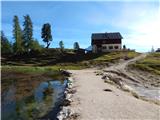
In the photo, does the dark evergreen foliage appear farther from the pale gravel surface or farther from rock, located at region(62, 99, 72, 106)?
rock, located at region(62, 99, 72, 106)

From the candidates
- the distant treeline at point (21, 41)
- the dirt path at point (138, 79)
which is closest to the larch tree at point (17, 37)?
the distant treeline at point (21, 41)

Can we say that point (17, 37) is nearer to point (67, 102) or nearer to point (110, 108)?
point (67, 102)

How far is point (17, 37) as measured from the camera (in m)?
112

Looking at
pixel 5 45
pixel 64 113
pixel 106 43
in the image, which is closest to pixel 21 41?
pixel 5 45

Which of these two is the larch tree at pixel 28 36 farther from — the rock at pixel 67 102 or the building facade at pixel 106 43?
the rock at pixel 67 102

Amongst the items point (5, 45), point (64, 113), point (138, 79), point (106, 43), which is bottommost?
point (138, 79)

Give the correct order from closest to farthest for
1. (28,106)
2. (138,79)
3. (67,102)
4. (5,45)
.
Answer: (67,102) < (28,106) < (138,79) < (5,45)

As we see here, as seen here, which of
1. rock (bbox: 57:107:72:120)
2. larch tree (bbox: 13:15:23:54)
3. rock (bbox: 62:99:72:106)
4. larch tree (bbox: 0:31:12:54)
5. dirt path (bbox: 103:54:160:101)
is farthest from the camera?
larch tree (bbox: 0:31:12:54)

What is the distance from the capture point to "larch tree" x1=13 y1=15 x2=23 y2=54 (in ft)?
365

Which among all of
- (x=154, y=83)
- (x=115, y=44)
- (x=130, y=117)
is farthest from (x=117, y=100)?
(x=115, y=44)

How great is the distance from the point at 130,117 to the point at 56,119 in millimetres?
5099

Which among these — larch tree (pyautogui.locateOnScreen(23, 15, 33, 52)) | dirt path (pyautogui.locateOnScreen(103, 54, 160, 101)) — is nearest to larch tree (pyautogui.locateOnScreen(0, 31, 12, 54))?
larch tree (pyautogui.locateOnScreen(23, 15, 33, 52))

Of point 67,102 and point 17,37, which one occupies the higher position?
point 17,37

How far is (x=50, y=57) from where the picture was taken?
104750 millimetres
